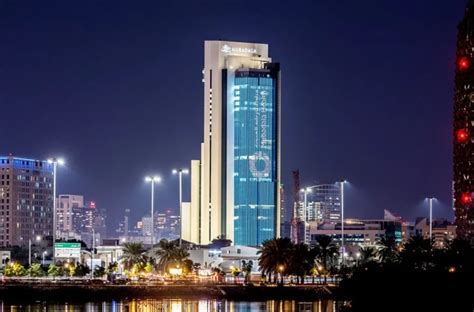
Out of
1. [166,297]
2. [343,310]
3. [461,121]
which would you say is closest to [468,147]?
[461,121]

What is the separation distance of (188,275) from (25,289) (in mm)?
31198

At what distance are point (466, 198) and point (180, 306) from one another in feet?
244

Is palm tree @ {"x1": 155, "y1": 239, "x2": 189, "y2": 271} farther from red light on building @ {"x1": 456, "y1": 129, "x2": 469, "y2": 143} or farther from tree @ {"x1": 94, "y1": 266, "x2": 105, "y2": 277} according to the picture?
red light on building @ {"x1": 456, "y1": 129, "x2": 469, "y2": 143}

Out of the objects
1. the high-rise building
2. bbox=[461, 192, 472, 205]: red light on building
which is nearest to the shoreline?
bbox=[461, 192, 472, 205]: red light on building

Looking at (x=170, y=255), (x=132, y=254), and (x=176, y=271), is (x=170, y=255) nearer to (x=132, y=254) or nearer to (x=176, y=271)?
(x=176, y=271)

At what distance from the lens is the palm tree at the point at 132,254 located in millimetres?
183500

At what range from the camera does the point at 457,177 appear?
628ft

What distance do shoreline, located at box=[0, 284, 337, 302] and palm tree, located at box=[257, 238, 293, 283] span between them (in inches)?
291

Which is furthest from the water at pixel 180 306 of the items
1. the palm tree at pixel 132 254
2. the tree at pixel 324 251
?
the palm tree at pixel 132 254

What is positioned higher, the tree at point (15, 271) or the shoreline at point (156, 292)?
the tree at point (15, 271)

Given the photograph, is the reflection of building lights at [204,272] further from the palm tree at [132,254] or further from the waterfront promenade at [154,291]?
the waterfront promenade at [154,291]

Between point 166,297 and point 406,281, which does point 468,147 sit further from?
point 406,281

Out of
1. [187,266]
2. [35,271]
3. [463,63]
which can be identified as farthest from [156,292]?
[463,63]

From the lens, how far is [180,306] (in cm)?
12738
